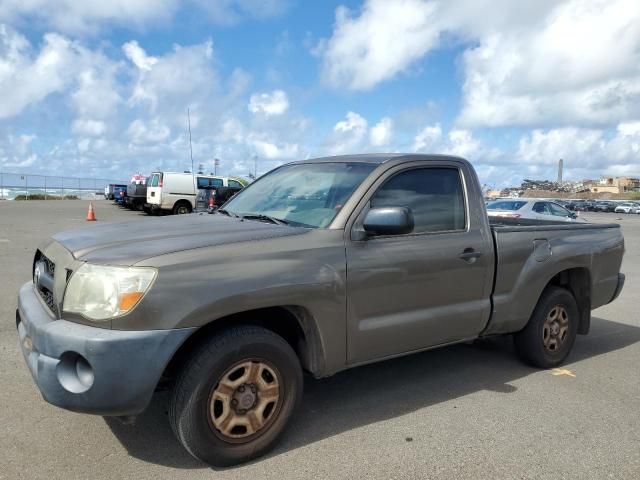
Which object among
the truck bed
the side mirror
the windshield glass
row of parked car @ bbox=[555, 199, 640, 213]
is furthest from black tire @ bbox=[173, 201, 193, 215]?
row of parked car @ bbox=[555, 199, 640, 213]

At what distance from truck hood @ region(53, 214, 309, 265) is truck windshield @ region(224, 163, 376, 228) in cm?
21

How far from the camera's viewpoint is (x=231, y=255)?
297cm

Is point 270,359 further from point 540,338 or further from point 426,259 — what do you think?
point 540,338

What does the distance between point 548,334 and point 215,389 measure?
3128 millimetres

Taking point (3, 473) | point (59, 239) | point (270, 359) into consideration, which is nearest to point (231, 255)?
point (270, 359)

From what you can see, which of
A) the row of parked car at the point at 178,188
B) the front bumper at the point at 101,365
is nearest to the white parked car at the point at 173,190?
the row of parked car at the point at 178,188

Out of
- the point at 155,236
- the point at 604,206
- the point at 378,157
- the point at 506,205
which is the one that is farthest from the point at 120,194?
the point at 604,206

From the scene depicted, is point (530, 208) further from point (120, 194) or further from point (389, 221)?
point (120, 194)

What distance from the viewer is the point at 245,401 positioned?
3025 mm

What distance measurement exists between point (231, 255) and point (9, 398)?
210 cm

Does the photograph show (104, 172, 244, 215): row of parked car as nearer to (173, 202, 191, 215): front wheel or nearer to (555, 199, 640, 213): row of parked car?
(173, 202, 191, 215): front wheel

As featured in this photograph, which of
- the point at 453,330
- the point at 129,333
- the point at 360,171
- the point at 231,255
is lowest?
the point at 453,330

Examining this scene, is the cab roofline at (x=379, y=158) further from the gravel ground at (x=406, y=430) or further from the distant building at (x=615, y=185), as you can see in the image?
the distant building at (x=615, y=185)

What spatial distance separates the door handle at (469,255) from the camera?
3.91 m
